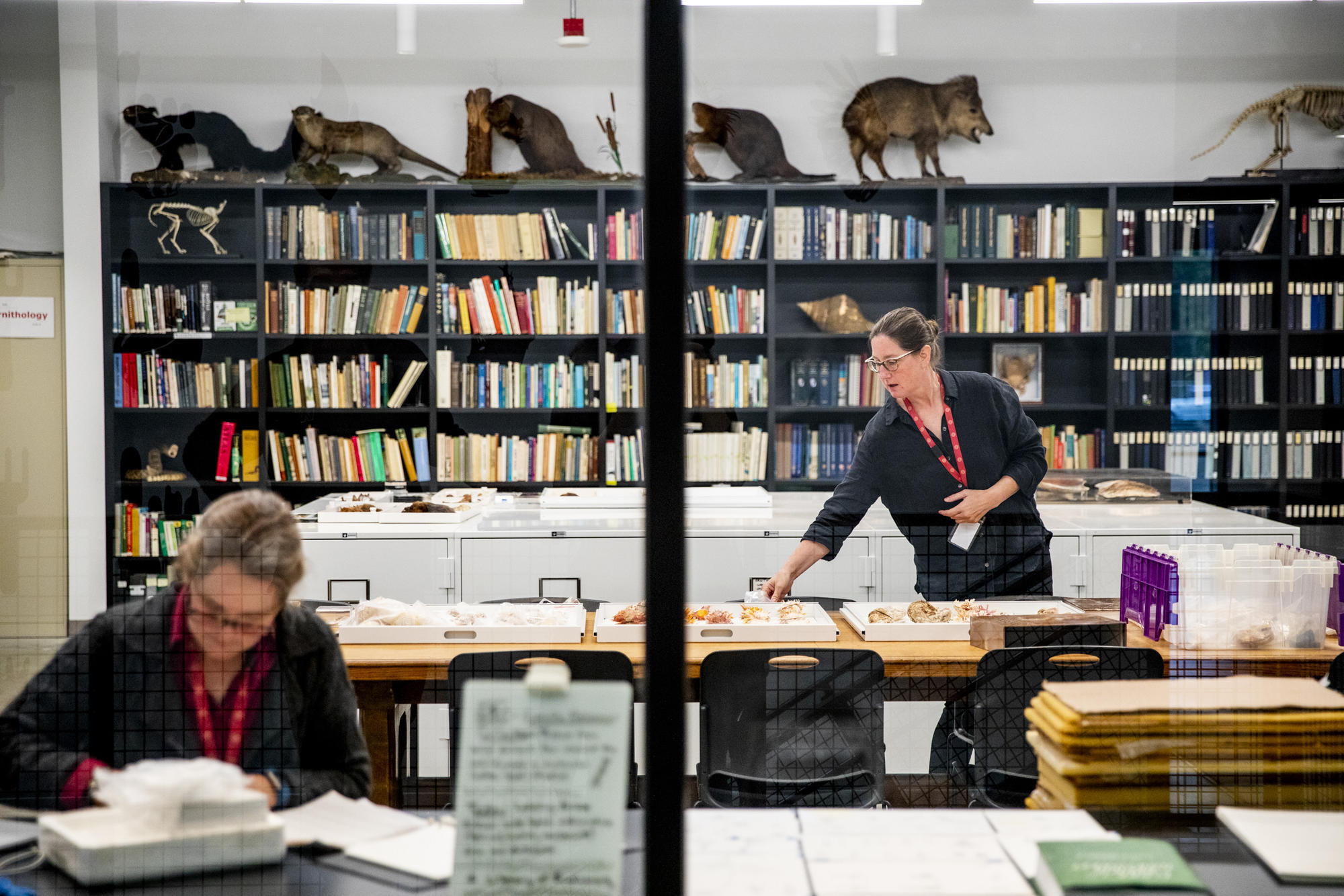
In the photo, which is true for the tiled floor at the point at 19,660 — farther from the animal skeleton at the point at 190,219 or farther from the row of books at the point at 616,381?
the row of books at the point at 616,381

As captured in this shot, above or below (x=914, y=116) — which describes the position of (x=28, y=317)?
below

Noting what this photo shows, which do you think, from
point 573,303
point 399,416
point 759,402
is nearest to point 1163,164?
point 759,402

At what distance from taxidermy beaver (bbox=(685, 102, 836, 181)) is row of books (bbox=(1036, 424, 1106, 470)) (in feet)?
4.37

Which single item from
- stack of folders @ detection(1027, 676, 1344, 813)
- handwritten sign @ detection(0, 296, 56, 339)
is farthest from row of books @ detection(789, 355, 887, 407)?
handwritten sign @ detection(0, 296, 56, 339)

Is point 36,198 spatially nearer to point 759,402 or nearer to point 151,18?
point 151,18

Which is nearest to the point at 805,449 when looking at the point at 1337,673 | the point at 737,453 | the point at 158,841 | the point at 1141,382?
the point at 737,453

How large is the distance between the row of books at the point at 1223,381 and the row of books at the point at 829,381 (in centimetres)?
84

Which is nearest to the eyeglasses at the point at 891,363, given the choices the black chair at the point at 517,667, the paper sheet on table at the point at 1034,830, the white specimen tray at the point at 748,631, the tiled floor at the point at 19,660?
the white specimen tray at the point at 748,631

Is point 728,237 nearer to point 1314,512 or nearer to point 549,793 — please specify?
point 1314,512

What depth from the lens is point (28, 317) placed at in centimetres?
185

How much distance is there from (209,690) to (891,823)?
37.7 inches

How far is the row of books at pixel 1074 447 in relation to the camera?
272 centimetres

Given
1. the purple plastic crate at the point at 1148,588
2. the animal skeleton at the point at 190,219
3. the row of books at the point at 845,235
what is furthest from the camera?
the row of books at the point at 845,235

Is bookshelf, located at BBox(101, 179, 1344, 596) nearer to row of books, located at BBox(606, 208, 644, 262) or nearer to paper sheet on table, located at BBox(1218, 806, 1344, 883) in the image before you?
row of books, located at BBox(606, 208, 644, 262)
